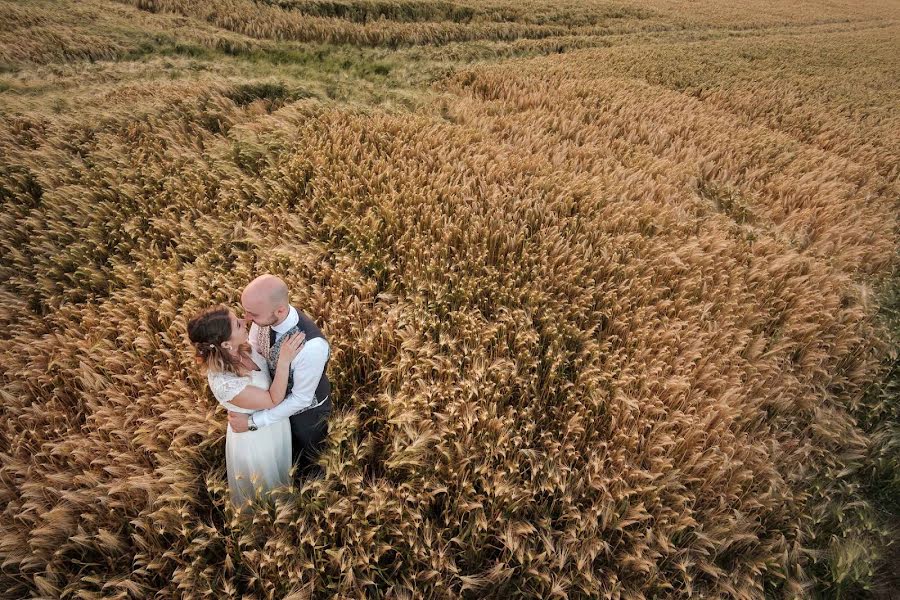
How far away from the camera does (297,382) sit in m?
2.97

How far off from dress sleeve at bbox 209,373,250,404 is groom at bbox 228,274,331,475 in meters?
0.22

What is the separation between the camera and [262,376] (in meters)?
2.96

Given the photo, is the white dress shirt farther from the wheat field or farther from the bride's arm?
the wheat field

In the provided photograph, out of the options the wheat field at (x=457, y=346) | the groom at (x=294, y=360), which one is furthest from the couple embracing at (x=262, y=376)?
the wheat field at (x=457, y=346)

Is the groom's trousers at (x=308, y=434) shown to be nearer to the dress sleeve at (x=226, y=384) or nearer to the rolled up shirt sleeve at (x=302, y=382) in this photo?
the rolled up shirt sleeve at (x=302, y=382)

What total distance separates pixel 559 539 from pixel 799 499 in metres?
2.24

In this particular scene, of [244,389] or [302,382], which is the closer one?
[244,389]

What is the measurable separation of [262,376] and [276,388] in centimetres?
17

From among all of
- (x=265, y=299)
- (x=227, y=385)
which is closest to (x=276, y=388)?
(x=227, y=385)

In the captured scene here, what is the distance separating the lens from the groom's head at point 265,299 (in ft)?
8.98

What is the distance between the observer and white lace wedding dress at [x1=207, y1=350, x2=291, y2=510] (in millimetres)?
2902

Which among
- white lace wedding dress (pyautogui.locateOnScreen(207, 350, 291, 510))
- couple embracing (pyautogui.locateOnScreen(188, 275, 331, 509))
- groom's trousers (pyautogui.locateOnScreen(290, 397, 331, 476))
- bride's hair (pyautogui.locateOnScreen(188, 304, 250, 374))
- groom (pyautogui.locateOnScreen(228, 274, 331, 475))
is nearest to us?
bride's hair (pyautogui.locateOnScreen(188, 304, 250, 374))

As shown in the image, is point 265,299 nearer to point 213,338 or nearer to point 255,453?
point 213,338

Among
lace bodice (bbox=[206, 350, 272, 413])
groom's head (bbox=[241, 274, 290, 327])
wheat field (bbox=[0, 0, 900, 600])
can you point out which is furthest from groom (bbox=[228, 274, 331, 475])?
wheat field (bbox=[0, 0, 900, 600])
